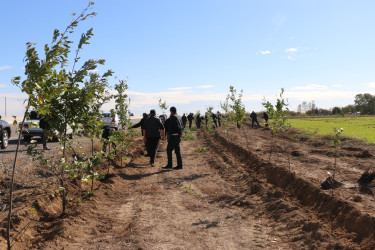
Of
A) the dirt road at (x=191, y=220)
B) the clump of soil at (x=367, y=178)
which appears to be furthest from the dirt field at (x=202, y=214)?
the clump of soil at (x=367, y=178)

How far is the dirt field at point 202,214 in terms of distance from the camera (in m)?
4.66

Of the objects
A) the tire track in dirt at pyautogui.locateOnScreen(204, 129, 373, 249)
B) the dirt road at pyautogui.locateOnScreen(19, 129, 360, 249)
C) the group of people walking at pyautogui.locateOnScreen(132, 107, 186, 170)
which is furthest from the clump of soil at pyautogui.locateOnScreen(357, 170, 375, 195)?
the group of people walking at pyautogui.locateOnScreen(132, 107, 186, 170)

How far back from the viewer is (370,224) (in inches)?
184

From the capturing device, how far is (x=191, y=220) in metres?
5.68

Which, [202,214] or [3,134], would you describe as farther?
[3,134]

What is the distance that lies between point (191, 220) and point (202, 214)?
40 cm

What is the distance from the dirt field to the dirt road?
1 centimetres

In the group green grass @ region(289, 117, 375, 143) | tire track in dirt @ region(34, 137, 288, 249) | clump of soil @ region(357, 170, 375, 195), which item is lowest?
tire track in dirt @ region(34, 137, 288, 249)

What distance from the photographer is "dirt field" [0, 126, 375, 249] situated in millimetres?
4660

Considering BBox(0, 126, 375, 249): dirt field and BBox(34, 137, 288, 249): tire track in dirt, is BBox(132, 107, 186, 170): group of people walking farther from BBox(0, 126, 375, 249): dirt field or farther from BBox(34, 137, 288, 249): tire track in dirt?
BBox(34, 137, 288, 249): tire track in dirt

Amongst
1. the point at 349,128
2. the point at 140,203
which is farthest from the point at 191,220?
the point at 349,128

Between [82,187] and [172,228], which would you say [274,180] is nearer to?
[172,228]

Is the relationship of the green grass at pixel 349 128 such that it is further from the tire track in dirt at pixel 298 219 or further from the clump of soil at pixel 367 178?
the tire track in dirt at pixel 298 219

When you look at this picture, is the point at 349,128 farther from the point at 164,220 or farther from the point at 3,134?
the point at 164,220
